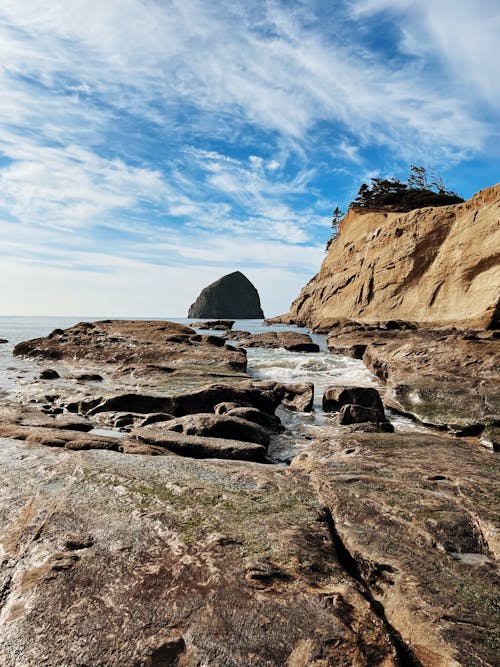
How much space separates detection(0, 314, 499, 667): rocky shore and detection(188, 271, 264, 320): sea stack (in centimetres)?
14189

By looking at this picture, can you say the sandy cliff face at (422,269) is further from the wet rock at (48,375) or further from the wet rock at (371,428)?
the wet rock at (48,375)

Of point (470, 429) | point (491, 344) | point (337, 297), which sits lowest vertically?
point (470, 429)

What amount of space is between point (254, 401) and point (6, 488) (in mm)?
7184

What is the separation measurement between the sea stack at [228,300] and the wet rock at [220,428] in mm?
139338

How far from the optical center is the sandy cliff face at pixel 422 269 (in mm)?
30047

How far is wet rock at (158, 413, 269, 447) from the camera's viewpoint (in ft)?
26.3

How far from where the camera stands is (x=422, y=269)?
37531 millimetres

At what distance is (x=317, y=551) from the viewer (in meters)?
3.48

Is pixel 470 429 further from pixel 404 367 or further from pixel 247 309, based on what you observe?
pixel 247 309

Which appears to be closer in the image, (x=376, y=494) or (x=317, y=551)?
(x=317, y=551)

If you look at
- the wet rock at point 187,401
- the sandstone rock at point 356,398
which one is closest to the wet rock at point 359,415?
the sandstone rock at point 356,398

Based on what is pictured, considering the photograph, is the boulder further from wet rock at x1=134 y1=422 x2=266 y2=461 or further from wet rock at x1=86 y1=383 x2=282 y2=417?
→ wet rock at x1=86 y1=383 x2=282 y2=417

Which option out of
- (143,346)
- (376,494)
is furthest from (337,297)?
(376,494)

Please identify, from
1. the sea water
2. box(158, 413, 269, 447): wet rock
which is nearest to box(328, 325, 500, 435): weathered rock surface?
the sea water
